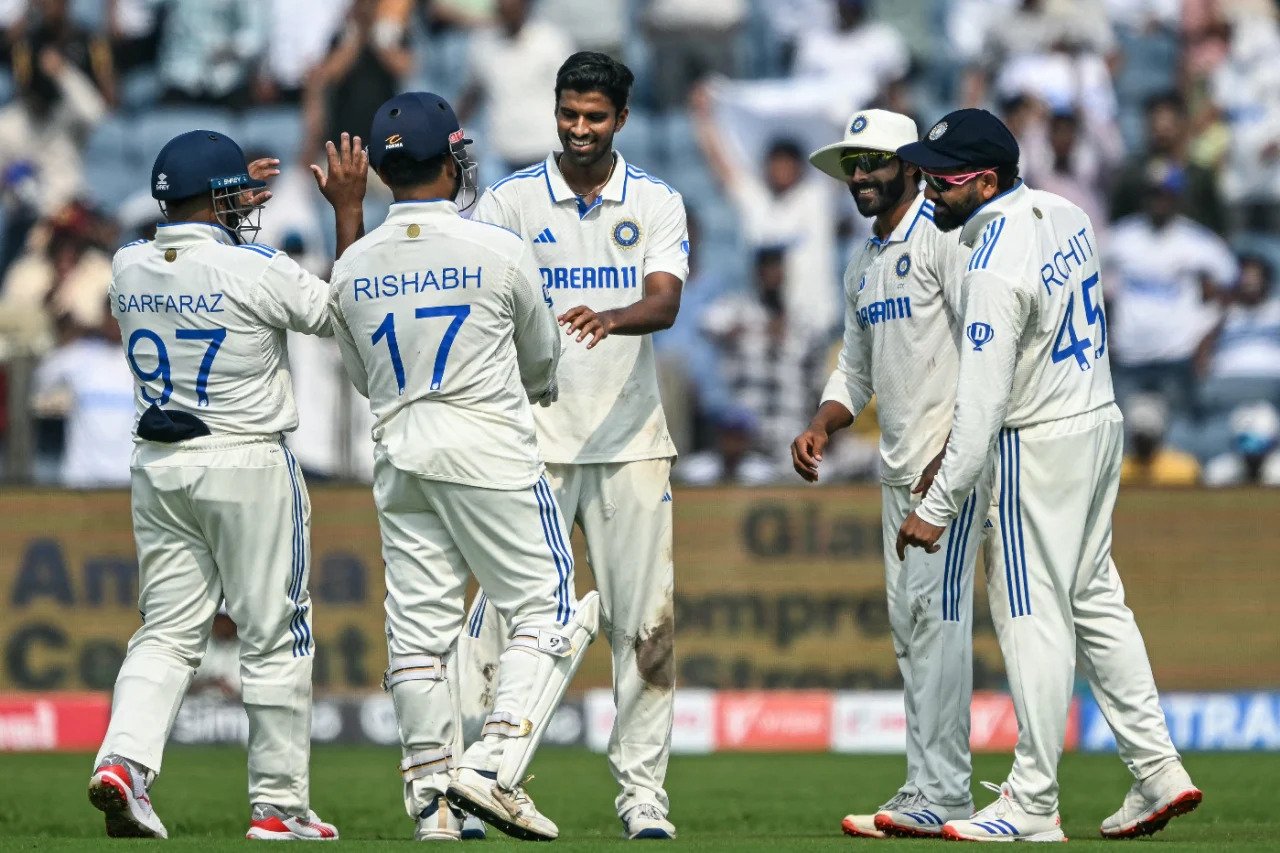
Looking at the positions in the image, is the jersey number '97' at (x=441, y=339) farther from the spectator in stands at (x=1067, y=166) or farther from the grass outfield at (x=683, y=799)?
the spectator in stands at (x=1067, y=166)

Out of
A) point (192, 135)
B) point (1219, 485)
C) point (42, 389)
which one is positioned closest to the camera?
point (192, 135)

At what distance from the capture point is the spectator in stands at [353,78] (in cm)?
1534

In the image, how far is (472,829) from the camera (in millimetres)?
6605

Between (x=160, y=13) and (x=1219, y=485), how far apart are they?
946cm

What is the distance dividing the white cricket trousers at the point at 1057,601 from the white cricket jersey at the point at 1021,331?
12 centimetres

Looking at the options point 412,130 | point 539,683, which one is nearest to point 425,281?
point 412,130

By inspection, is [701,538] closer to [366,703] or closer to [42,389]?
[366,703]

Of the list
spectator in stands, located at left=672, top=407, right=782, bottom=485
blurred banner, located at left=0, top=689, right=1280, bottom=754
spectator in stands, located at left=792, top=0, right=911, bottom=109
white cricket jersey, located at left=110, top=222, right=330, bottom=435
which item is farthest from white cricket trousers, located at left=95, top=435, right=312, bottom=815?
spectator in stands, located at left=792, top=0, right=911, bottom=109

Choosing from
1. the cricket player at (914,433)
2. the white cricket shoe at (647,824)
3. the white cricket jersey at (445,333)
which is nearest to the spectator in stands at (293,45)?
the cricket player at (914,433)

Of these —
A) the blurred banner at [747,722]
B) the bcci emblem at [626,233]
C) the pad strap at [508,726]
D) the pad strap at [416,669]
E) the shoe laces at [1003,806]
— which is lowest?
the blurred banner at [747,722]

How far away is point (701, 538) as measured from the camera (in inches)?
460

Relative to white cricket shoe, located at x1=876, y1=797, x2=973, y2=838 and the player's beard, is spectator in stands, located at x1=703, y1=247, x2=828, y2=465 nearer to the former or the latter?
the player's beard

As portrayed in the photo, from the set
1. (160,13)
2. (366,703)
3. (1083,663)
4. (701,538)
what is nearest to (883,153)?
(1083,663)

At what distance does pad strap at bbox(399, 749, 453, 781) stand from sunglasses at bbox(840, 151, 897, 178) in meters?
2.64
